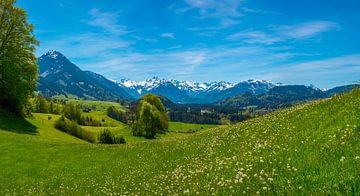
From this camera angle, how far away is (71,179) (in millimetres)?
29391

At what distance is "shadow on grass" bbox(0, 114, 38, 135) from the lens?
5575cm

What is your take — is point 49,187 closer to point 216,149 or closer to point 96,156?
point 96,156

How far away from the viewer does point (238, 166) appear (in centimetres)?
1528

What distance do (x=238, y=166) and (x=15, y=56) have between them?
57.6 m

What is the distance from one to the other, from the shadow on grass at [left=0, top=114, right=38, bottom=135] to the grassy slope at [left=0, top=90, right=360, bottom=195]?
19.0 meters

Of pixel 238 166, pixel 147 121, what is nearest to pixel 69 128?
pixel 147 121

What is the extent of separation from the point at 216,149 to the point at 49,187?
1403 cm

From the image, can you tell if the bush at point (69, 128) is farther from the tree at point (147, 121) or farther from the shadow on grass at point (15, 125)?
the shadow on grass at point (15, 125)

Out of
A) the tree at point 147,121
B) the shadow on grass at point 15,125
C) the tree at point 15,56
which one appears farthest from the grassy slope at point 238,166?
the tree at point 147,121

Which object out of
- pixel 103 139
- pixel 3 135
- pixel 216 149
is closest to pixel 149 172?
pixel 216 149

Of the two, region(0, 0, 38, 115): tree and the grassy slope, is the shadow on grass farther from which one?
the grassy slope

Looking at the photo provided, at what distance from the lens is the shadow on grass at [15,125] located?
183 ft

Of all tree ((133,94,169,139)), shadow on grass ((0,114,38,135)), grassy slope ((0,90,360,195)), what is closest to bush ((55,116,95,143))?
tree ((133,94,169,139))

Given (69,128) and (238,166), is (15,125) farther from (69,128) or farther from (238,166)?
(238,166)
